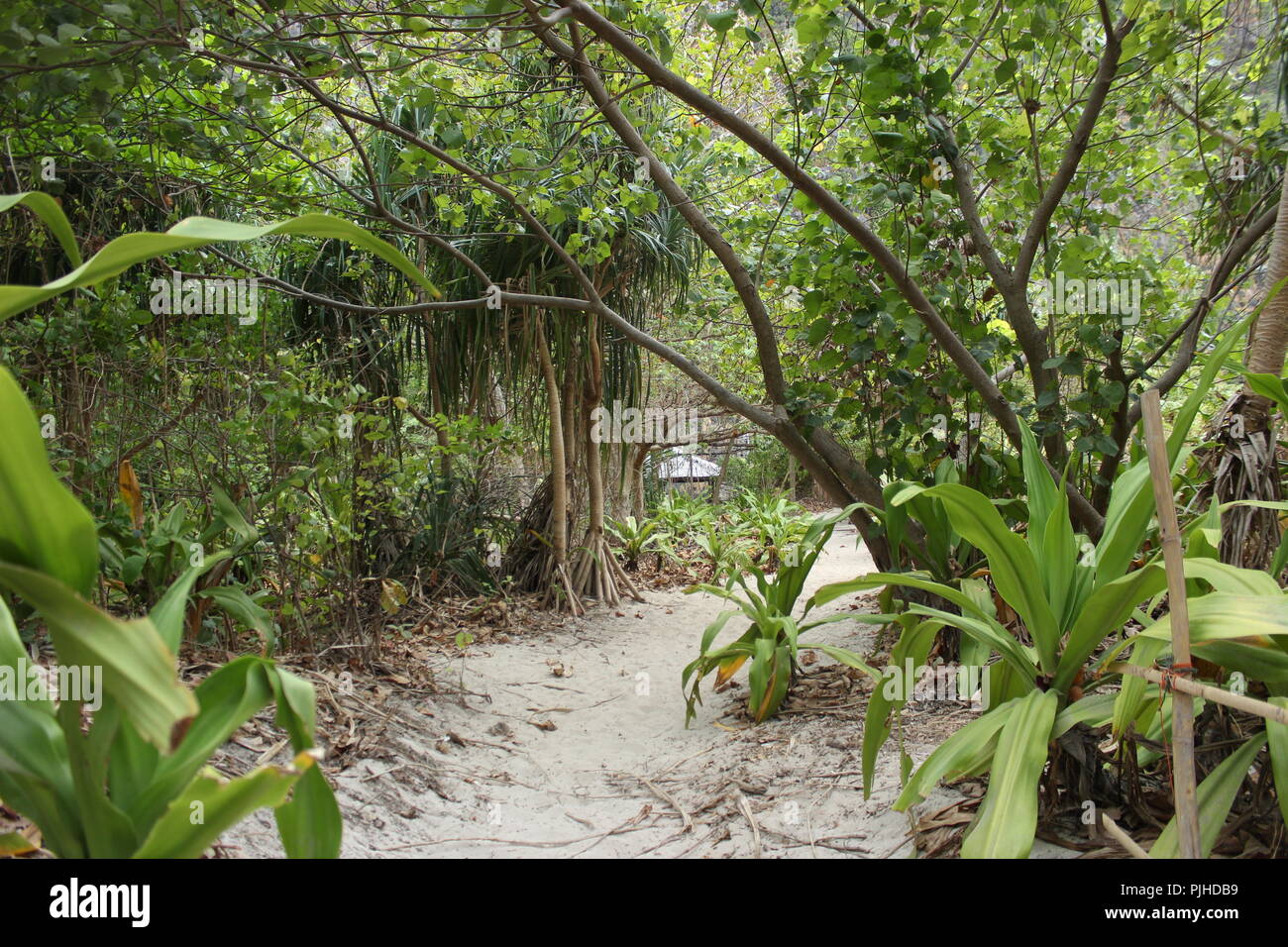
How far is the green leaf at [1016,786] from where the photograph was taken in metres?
1.38

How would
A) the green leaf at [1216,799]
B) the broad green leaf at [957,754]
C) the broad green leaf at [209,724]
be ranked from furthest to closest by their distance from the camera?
1. the broad green leaf at [957,754]
2. the green leaf at [1216,799]
3. the broad green leaf at [209,724]

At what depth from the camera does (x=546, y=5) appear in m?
2.51

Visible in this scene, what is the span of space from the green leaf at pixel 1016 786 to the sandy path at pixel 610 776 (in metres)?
0.50

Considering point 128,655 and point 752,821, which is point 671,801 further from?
point 128,655

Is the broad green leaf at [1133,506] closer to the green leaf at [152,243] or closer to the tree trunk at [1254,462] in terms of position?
the tree trunk at [1254,462]

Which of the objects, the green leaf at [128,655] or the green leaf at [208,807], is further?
the green leaf at [208,807]

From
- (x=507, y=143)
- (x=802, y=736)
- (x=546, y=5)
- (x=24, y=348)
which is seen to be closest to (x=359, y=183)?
(x=507, y=143)

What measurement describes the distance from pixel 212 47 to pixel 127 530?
5.47 ft

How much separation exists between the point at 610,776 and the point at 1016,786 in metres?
1.54

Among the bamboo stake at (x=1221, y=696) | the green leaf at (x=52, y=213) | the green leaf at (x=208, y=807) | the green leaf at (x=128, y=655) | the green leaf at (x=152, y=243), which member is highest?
the green leaf at (x=52, y=213)

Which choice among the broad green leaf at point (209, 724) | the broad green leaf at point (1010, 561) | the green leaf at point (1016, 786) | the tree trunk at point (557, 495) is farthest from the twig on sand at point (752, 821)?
the tree trunk at point (557, 495)
